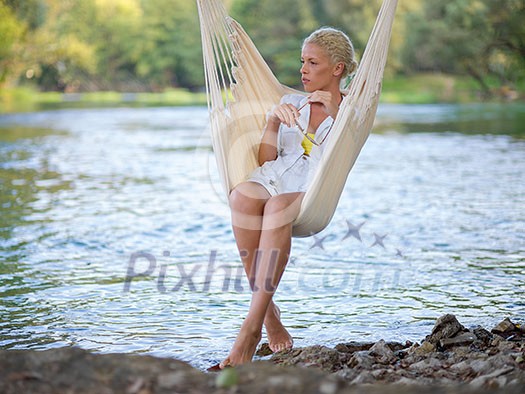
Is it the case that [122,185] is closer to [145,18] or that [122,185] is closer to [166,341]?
[166,341]

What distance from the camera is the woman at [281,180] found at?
2213 millimetres

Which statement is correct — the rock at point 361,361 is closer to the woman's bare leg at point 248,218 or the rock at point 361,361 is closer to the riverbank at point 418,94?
the woman's bare leg at point 248,218

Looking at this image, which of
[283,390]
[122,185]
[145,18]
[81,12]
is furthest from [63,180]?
[145,18]

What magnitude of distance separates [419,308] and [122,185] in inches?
163

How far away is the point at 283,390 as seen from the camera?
1.39 metres

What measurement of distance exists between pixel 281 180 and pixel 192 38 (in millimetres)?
40616

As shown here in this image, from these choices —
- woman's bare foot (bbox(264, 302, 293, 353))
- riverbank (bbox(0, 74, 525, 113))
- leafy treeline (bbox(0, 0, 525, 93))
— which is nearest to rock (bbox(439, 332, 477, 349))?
woman's bare foot (bbox(264, 302, 293, 353))

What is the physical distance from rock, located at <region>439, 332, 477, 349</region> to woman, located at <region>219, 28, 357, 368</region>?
437 millimetres

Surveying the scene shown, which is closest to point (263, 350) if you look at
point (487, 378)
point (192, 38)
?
point (487, 378)

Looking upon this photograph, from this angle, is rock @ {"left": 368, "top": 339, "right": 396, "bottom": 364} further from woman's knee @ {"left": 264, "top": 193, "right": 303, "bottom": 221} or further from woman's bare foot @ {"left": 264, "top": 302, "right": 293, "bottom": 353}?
woman's knee @ {"left": 264, "top": 193, "right": 303, "bottom": 221}

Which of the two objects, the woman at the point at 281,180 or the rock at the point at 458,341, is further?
the rock at the point at 458,341

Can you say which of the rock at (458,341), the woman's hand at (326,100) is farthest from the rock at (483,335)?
the woman's hand at (326,100)

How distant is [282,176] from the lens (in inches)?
95.5

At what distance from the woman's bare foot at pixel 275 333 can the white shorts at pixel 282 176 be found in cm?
35
